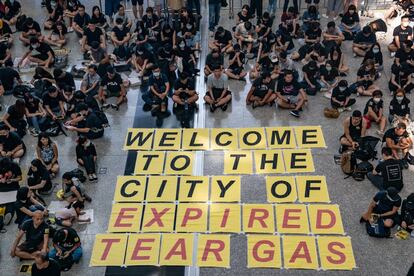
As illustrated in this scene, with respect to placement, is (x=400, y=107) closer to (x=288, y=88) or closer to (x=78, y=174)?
(x=288, y=88)

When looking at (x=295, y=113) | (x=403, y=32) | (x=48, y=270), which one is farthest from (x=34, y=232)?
(x=403, y=32)

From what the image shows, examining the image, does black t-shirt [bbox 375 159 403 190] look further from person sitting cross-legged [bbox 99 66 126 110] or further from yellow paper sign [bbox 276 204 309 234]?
person sitting cross-legged [bbox 99 66 126 110]

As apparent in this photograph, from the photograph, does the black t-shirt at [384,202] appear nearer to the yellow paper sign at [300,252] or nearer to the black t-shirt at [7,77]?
the yellow paper sign at [300,252]

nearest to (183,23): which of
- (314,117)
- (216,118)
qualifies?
(216,118)

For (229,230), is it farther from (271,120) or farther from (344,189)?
(271,120)

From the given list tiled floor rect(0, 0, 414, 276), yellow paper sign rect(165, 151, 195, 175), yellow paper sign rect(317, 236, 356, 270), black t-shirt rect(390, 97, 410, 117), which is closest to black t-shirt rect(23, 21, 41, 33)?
tiled floor rect(0, 0, 414, 276)
